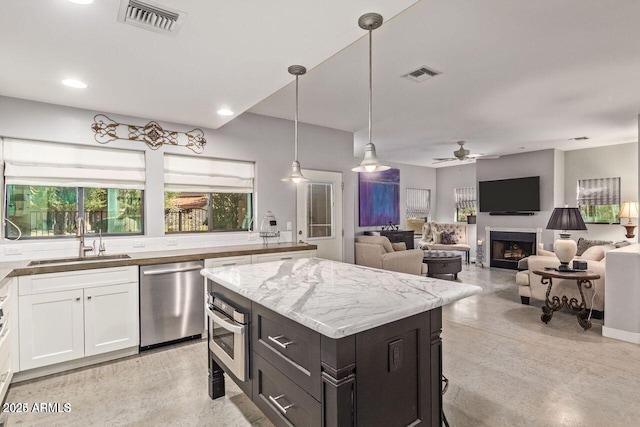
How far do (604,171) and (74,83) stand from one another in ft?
28.5

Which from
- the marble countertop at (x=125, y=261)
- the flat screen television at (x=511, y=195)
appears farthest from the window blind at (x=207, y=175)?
the flat screen television at (x=511, y=195)

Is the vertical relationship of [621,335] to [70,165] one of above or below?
below

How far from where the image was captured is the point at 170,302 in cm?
331

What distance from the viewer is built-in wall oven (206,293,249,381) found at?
189cm

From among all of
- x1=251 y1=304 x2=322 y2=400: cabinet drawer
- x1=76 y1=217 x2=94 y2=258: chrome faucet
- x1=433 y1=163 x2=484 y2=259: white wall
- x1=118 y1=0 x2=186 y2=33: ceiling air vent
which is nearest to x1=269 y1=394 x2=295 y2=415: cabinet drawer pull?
x1=251 y1=304 x2=322 y2=400: cabinet drawer

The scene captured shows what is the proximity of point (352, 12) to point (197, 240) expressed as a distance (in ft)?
10.2

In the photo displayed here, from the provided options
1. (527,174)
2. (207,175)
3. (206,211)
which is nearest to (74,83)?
(207,175)

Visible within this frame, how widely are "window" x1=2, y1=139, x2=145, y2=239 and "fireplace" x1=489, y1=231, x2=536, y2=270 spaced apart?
7323 millimetres

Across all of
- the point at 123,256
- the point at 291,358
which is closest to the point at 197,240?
the point at 123,256

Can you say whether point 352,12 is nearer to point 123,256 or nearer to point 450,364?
point 450,364

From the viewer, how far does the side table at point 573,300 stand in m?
3.75

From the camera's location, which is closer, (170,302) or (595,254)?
(170,302)

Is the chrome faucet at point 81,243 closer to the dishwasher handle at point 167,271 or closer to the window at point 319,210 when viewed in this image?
the dishwasher handle at point 167,271

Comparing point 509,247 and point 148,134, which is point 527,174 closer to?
point 509,247
